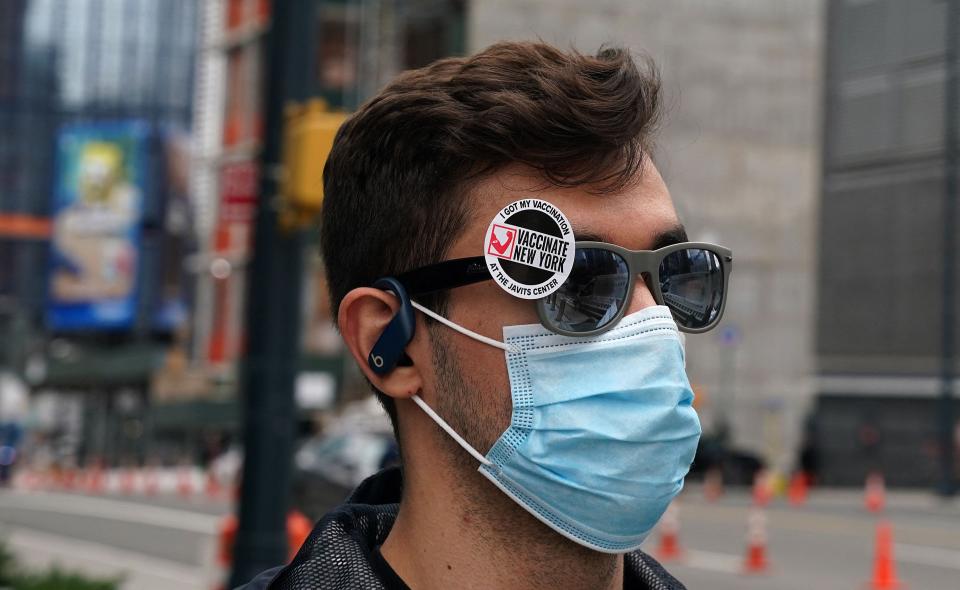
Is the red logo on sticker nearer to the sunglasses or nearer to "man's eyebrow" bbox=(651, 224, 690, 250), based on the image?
the sunglasses

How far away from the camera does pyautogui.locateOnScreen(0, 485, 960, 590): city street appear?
16.5m

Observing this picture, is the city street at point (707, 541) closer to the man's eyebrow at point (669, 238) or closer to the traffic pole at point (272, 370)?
the traffic pole at point (272, 370)

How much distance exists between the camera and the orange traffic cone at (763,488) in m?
27.5

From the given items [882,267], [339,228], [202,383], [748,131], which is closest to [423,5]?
[748,131]

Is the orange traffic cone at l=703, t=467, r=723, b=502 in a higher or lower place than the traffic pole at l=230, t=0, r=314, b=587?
lower

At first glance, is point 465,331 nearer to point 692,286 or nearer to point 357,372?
point 692,286

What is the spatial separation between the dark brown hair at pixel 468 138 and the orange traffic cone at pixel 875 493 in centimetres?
2770

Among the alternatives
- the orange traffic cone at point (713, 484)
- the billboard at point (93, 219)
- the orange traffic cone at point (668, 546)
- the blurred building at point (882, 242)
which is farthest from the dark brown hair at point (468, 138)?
the billboard at point (93, 219)

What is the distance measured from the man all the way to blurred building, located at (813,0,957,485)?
36979 millimetres

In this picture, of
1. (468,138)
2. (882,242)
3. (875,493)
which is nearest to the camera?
(468,138)

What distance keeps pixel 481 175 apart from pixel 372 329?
32 cm

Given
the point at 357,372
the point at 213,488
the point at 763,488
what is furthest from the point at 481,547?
the point at 213,488

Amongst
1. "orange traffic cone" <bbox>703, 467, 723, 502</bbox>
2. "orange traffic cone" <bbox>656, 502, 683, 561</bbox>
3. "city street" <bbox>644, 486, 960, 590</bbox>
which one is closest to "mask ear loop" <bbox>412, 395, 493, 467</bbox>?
"city street" <bbox>644, 486, 960, 590</bbox>

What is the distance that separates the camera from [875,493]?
3281 centimetres
